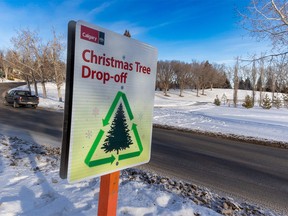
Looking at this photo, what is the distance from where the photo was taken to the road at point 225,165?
16.9 feet

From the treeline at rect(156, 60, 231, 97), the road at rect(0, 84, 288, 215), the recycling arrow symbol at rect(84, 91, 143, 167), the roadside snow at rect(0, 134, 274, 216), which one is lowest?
the road at rect(0, 84, 288, 215)

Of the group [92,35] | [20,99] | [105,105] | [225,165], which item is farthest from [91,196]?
[20,99]

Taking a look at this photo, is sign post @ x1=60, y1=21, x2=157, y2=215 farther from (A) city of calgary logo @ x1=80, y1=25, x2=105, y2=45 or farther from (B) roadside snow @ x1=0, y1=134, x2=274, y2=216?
(B) roadside snow @ x1=0, y1=134, x2=274, y2=216

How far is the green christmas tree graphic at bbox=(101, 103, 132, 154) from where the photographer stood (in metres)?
1.78

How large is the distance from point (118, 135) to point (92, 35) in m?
0.71

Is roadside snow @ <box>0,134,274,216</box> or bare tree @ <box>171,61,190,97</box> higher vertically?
bare tree @ <box>171,61,190,97</box>

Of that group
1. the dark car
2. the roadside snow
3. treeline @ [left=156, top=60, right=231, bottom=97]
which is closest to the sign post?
the roadside snow

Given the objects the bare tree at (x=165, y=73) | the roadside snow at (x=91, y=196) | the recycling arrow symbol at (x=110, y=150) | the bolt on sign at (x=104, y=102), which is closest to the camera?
the bolt on sign at (x=104, y=102)

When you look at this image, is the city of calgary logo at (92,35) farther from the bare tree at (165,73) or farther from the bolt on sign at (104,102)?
the bare tree at (165,73)

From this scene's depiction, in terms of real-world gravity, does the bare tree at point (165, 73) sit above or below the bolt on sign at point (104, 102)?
above

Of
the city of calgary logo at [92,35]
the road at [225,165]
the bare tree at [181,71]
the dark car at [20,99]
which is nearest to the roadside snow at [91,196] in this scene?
the road at [225,165]

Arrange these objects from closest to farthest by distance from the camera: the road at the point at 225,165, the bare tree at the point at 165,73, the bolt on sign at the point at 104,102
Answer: the bolt on sign at the point at 104,102 < the road at the point at 225,165 < the bare tree at the point at 165,73

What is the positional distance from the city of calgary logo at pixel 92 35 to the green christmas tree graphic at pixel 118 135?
47 centimetres

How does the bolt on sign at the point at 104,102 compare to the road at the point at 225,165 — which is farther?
the road at the point at 225,165
